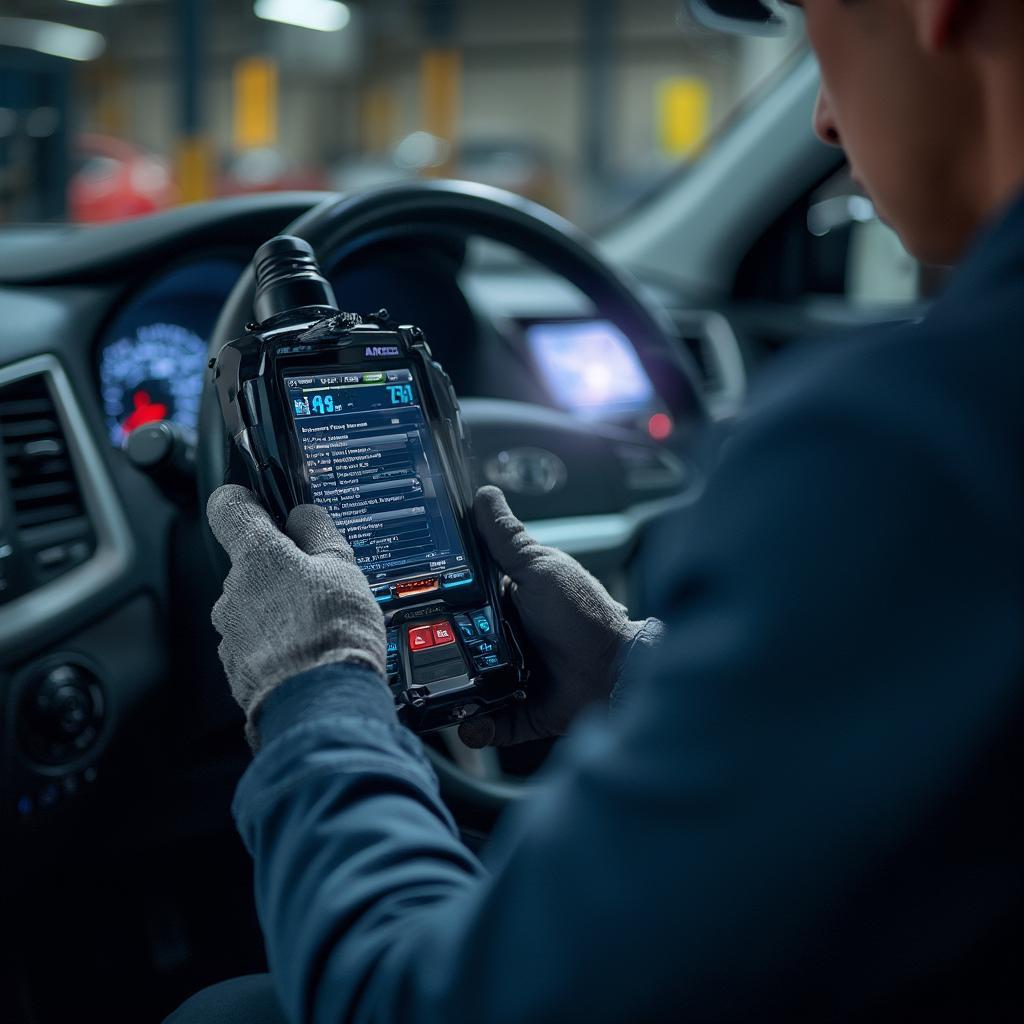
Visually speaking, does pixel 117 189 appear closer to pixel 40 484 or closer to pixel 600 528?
pixel 600 528

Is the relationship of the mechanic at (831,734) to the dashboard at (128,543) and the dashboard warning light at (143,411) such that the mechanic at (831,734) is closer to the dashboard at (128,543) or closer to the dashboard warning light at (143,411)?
the dashboard at (128,543)

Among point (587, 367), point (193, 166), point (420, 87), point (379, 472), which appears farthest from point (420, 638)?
point (420, 87)

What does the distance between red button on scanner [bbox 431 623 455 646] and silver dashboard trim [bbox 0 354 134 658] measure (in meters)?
0.38

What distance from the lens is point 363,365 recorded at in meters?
0.91

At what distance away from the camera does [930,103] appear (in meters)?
0.50

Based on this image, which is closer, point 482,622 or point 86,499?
point 482,622

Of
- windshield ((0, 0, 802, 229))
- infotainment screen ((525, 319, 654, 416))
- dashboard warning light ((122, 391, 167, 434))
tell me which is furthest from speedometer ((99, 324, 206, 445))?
windshield ((0, 0, 802, 229))

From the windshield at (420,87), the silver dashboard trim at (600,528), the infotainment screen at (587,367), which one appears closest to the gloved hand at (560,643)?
the silver dashboard trim at (600,528)

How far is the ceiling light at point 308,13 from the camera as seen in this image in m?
13.6

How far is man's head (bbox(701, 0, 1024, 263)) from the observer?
47 centimetres

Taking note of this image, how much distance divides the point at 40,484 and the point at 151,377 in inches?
10.3

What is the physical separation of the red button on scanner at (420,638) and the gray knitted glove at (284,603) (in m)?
0.11

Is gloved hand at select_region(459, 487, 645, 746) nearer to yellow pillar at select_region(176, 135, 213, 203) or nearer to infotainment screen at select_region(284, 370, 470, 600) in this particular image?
infotainment screen at select_region(284, 370, 470, 600)

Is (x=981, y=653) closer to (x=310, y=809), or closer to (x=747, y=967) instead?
(x=747, y=967)
